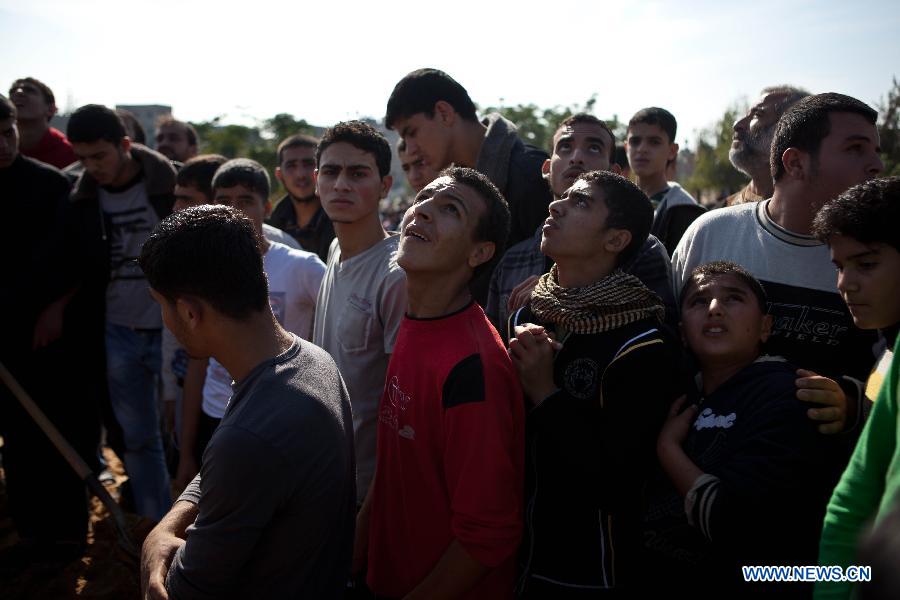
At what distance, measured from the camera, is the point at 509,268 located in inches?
124

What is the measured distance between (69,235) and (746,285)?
166 inches

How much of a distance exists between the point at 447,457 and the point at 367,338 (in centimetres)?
96

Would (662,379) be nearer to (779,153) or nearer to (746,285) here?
(746,285)

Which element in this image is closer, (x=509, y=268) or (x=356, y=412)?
(x=356, y=412)

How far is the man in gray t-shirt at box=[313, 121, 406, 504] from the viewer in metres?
2.72

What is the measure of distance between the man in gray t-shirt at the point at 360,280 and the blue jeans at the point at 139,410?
2100mm

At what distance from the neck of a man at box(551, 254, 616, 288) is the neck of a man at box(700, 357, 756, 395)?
498mm

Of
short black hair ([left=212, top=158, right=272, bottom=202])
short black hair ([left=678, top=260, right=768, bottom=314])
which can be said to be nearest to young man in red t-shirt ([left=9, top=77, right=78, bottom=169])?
short black hair ([left=212, top=158, right=272, bottom=202])

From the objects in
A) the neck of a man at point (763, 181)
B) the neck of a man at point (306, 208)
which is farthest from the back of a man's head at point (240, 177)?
the neck of a man at point (763, 181)

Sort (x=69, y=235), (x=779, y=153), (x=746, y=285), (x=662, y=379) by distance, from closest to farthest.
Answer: (x=662, y=379) → (x=746, y=285) → (x=779, y=153) → (x=69, y=235)

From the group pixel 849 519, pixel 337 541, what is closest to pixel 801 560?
pixel 849 519

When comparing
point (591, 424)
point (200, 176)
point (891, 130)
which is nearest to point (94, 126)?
point (200, 176)

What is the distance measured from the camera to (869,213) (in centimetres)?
178

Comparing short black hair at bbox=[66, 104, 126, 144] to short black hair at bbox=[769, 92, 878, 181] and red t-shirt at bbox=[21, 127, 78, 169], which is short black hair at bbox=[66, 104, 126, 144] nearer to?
red t-shirt at bbox=[21, 127, 78, 169]
